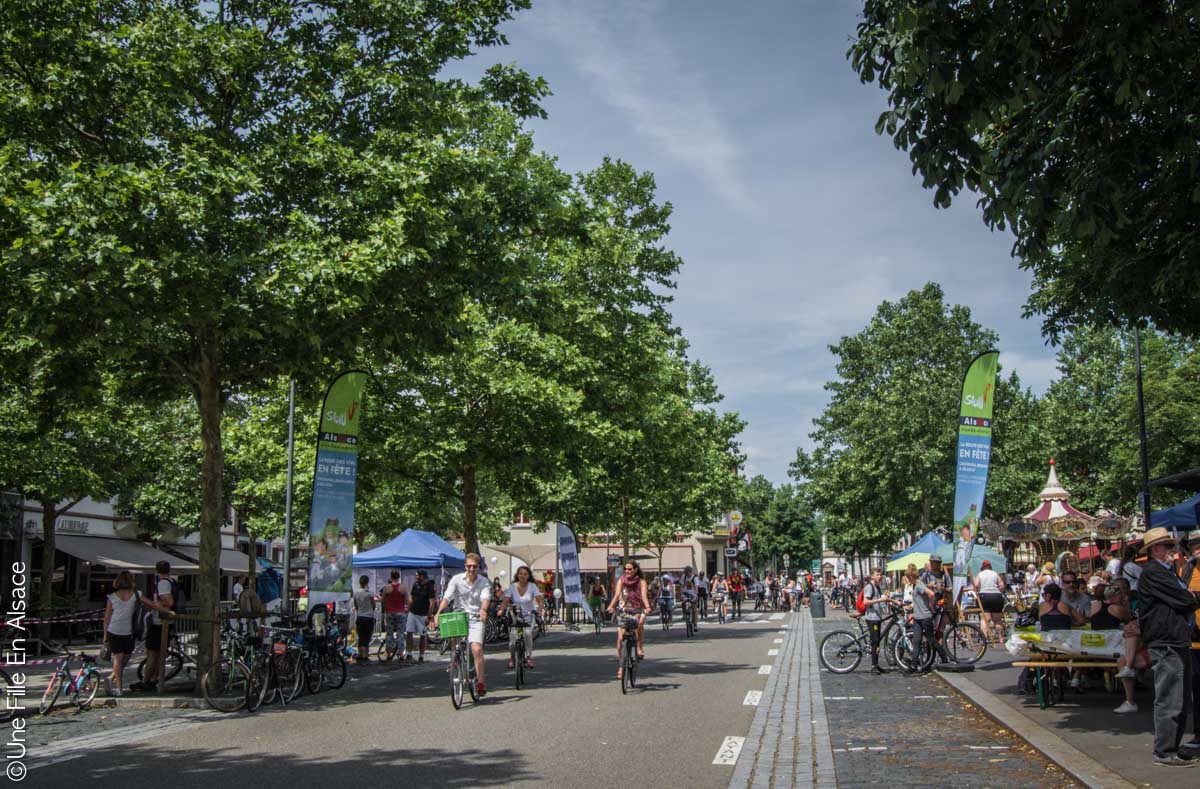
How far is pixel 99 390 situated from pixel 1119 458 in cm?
5093

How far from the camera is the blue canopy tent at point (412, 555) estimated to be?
1089 inches

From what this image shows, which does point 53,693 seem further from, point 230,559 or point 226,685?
point 230,559

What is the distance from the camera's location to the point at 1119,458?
53688 mm

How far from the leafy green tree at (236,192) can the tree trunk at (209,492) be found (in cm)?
3

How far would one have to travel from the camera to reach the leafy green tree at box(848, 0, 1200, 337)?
7508mm

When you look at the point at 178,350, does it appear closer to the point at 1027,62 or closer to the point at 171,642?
the point at 171,642

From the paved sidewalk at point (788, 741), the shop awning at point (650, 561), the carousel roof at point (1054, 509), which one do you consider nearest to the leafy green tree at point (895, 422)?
the carousel roof at point (1054, 509)

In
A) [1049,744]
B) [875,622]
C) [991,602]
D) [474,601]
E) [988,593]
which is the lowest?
[1049,744]

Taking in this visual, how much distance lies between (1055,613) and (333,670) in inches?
418

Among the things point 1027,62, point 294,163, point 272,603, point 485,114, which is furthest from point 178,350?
point 272,603

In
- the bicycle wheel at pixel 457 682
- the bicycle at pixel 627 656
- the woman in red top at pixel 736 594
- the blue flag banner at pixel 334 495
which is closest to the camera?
the bicycle wheel at pixel 457 682

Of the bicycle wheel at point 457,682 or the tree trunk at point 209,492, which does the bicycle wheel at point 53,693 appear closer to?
the tree trunk at point 209,492

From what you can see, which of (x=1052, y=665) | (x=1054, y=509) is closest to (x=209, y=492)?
(x=1052, y=665)

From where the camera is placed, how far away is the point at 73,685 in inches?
533
